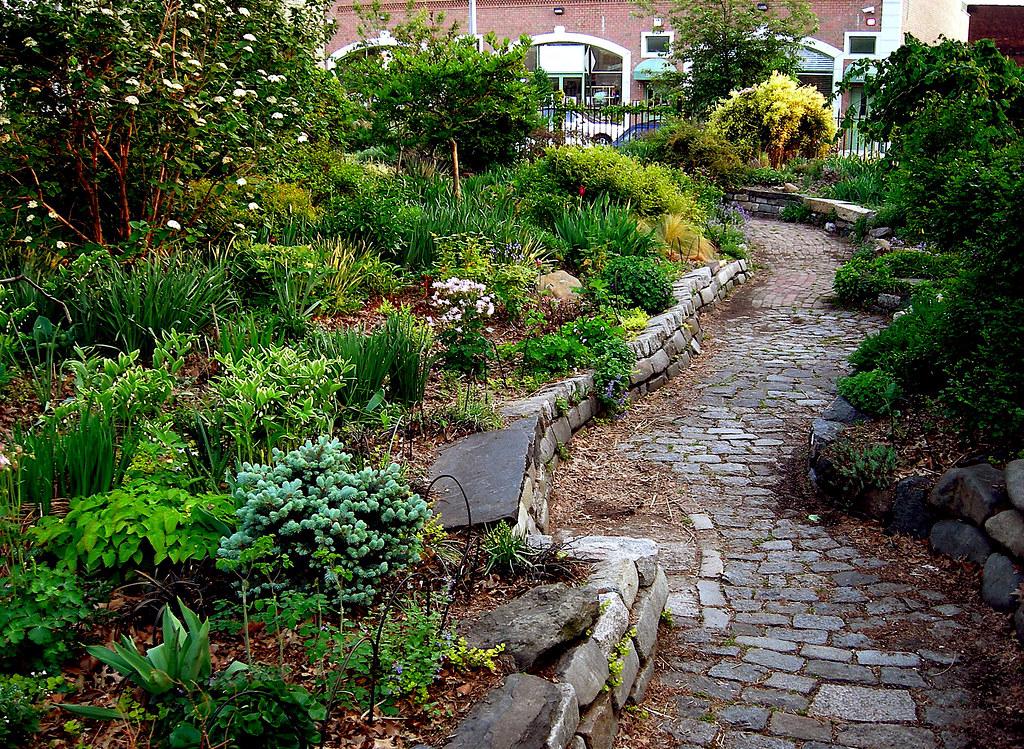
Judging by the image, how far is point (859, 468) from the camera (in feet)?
16.9

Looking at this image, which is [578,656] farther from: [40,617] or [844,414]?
[844,414]

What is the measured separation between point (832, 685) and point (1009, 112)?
4.90 meters

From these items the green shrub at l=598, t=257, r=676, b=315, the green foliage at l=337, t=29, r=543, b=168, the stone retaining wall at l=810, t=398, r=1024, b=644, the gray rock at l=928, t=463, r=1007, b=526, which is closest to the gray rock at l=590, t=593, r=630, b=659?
the stone retaining wall at l=810, t=398, r=1024, b=644

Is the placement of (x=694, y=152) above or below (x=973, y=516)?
above

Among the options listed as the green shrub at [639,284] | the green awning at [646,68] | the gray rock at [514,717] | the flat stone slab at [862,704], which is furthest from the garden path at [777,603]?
the green awning at [646,68]

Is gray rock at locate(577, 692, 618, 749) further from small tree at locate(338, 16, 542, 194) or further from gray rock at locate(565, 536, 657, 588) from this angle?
small tree at locate(338, 16, 542, 194)

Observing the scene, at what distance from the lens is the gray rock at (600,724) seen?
308cm

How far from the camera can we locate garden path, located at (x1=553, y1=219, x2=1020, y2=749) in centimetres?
343

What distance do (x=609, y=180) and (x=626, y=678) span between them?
8134 millimetres

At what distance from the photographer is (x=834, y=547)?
16.4 feet

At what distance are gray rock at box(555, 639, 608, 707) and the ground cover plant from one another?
0.86 ft

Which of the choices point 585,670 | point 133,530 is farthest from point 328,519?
point 585,670

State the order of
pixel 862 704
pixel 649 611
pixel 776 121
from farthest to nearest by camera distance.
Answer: pixel 776 121 → pixel 649 611 → pixel 862 704

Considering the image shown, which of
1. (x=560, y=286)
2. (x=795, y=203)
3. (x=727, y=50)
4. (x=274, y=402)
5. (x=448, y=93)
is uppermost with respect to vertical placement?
(x=727, y=50)
